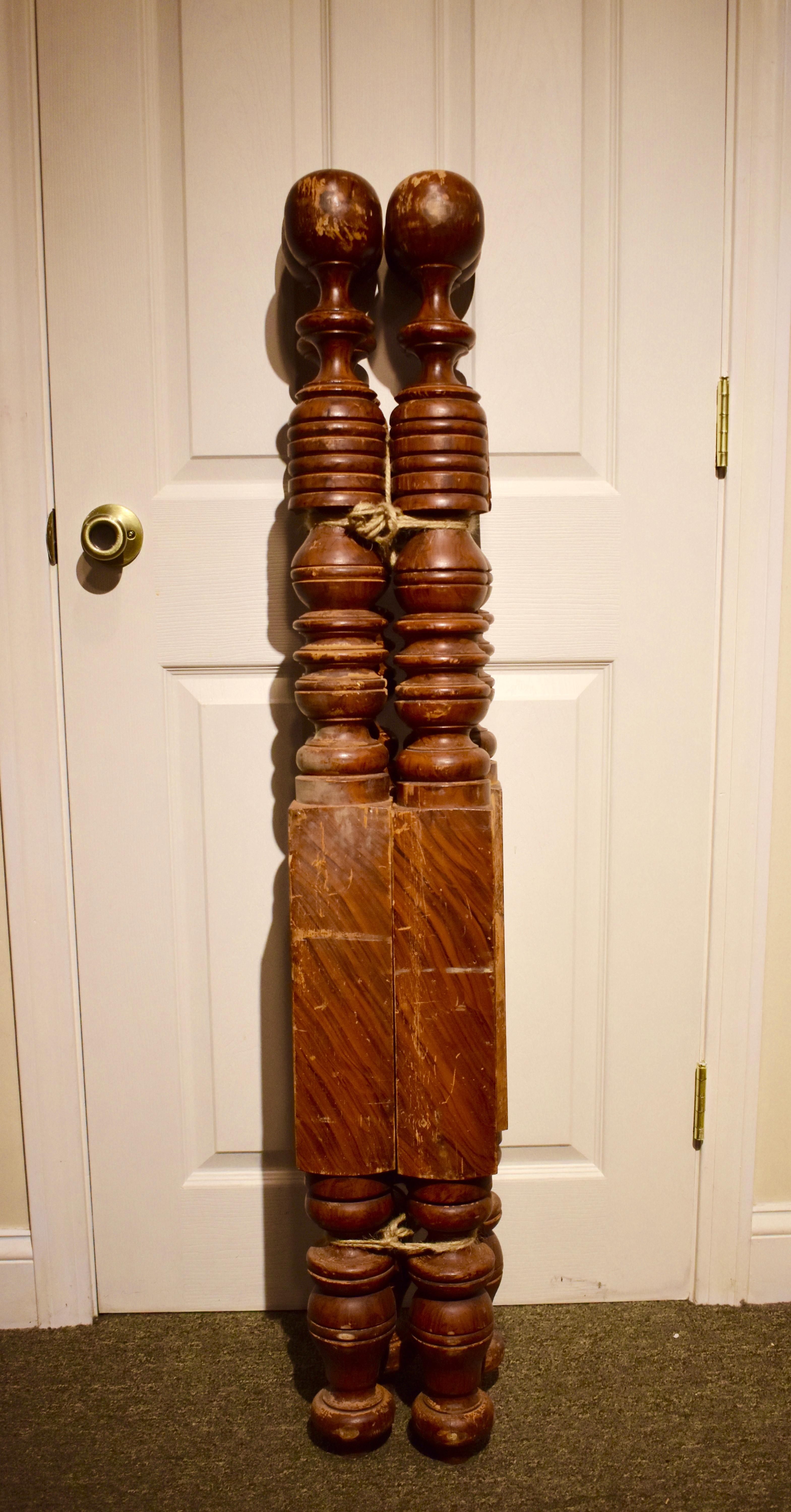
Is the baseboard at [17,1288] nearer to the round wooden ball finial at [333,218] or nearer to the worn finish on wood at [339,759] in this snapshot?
the worn finish on wood at [339,759]

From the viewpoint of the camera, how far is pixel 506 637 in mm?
1236

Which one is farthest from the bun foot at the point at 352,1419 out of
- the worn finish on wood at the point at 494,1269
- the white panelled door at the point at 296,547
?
the white panelled door at the point at 296,547

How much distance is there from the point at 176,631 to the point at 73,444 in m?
0.26

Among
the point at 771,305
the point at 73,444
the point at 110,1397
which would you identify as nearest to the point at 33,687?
the point at 73,444

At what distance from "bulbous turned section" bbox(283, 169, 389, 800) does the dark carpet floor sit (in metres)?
0.72

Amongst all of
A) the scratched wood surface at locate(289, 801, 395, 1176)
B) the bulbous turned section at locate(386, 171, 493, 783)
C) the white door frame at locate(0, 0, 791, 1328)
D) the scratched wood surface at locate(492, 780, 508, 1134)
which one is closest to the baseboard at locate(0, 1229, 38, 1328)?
the white door frame at locate(0, 0, 791, 1328)

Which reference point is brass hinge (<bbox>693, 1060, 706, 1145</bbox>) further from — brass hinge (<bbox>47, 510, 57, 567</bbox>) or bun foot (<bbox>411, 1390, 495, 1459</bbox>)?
brass hinge (<bbox>47, 510, 57, 567</bbox>)

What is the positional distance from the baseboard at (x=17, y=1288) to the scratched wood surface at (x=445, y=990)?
63cm

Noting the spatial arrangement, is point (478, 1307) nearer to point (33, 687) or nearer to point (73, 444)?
point (33, 687)

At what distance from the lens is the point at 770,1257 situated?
1.32 metres

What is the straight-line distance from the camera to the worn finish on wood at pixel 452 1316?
3.35 ft

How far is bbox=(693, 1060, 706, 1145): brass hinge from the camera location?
1.30 m

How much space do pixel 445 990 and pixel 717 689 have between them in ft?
1.80

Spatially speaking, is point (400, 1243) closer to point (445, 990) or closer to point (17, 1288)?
point (445, 990)
